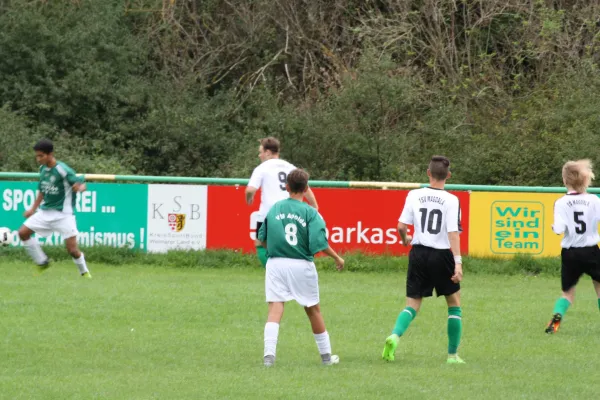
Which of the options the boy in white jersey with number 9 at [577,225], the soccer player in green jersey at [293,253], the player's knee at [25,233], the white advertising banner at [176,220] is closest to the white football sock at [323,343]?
the soccer player in green jersey at [293,253]

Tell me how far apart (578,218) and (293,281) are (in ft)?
12.7

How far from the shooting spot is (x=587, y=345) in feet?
33.6

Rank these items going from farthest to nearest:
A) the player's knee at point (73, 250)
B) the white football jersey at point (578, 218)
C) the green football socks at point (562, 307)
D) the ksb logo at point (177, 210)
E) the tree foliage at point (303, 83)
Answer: the tree foliage at point (303, 83) < the ksb logo at point (177, 210) < the player's knee at point (73, 250) < the green football socks at point (562, 307) < the white football jersey at point (578, 218)

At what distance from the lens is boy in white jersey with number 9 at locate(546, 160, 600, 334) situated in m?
10.9

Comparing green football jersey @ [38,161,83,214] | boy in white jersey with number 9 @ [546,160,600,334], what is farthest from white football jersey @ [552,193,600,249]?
green football jersey @ [38,161,83,214]

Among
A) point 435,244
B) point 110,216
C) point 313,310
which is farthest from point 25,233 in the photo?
point 435,244

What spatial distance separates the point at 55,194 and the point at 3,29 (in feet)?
48.6

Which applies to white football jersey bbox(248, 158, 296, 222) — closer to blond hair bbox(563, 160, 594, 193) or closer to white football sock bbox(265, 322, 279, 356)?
blond hair bbox(563, 160, 594, 193)

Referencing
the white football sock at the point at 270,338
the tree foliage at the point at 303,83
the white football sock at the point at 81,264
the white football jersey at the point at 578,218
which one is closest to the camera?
the white football sock at the point at 270,338

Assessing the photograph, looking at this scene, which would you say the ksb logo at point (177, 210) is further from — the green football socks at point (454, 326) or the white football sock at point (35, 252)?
the green football socks at point (454, 326)

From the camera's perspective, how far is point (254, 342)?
33.0ft

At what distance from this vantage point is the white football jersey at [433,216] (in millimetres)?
8750

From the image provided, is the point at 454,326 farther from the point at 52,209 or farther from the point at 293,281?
the point at 52,209

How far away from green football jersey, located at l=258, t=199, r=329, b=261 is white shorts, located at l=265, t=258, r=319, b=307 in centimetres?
7
